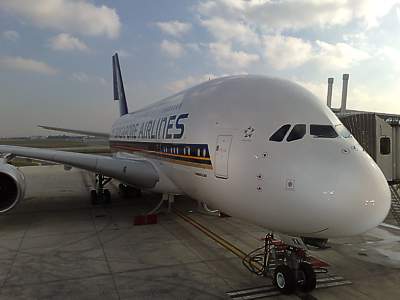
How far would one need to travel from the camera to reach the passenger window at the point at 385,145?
10.3 metres

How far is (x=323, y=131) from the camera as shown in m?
5.96

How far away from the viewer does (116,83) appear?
2850cm

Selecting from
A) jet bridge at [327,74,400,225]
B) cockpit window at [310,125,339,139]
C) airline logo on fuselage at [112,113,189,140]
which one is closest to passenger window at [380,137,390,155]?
jet bridge at [327,74,400,225]

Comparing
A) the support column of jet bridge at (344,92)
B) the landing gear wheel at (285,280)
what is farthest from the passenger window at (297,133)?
the support column of jet bridge at (344,92)

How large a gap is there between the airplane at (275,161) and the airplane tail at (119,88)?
1630 centimetres

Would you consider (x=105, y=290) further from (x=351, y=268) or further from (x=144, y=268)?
(x=351, y=268)

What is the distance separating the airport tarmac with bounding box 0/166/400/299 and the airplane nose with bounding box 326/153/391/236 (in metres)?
2.02

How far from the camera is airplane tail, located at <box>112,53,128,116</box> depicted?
25.8 metres

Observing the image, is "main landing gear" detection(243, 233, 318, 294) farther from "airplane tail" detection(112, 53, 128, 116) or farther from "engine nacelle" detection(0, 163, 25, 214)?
"airplane tail" detection(112, 53, 128, 116)

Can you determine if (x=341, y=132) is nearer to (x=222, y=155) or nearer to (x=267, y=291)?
(x=222, y=155)

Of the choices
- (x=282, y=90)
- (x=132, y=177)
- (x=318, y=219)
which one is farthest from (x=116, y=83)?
(x=318, y=219)

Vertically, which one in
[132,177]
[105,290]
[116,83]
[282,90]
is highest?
[116,83]

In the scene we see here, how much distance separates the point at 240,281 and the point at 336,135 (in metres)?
3.58

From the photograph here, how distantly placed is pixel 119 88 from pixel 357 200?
Answer: 954 inches
